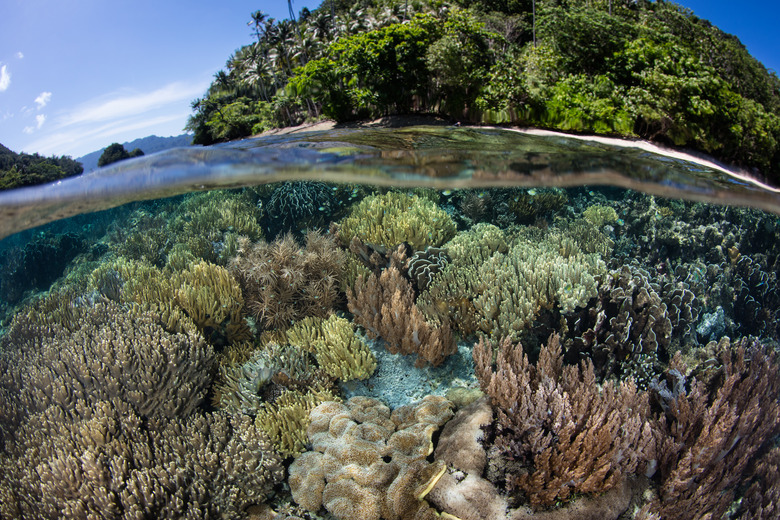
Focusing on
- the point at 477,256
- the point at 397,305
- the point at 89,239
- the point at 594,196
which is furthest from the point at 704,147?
the point at 89,239

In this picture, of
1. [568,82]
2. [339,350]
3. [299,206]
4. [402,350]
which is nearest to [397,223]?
[402,350]

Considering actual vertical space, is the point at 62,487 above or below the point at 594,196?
below

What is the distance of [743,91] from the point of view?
21.6m

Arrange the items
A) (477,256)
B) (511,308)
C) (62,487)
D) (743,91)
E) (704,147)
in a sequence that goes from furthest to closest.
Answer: (743,91) < (704,147) < (477,256) < (511,308) < (62,487)

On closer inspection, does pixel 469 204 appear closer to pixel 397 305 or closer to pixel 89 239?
A: pixel 397 305

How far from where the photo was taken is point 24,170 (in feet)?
A: 62.0

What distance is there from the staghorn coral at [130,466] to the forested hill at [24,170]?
1677cm

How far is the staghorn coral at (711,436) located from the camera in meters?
3.53

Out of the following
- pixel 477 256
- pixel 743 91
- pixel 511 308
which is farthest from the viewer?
pixel 743 91

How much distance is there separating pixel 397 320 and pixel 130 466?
3.43m

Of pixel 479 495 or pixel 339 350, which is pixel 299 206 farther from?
pixel 479 495

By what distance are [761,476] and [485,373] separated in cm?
335

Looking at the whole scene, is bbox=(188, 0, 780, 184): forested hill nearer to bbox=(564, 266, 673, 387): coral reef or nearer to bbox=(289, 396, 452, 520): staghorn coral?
bbox=(564, 266, 673, 387): coral reef

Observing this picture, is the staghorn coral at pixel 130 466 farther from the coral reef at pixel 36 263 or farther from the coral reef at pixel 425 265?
the coral reef at pixel 36 263
